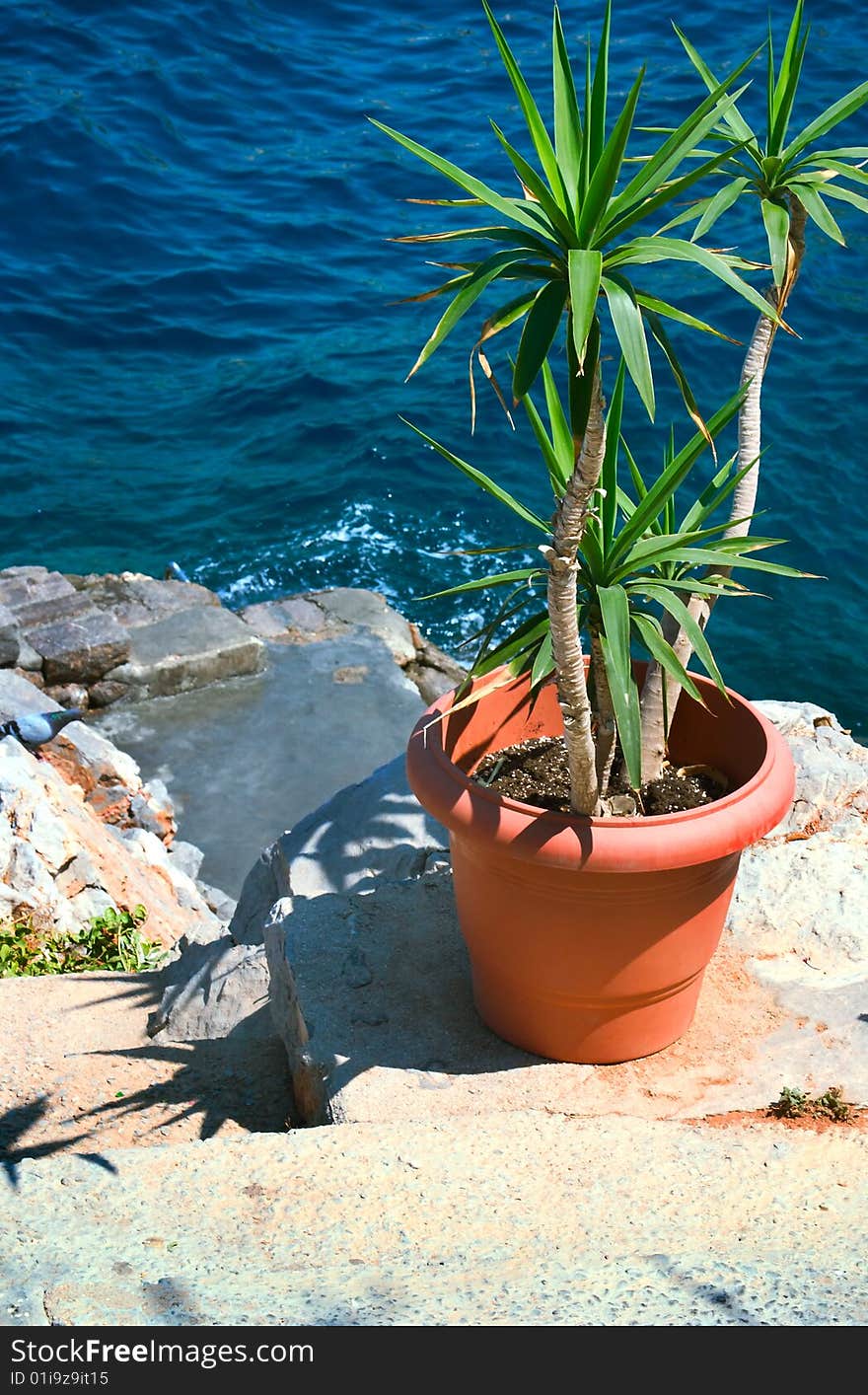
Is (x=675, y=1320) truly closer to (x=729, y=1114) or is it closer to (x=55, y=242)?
(x=729, y=1114)

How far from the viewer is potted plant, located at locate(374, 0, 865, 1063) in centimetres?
223

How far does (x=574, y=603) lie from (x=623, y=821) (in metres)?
0.44

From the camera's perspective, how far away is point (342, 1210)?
227 centimetres

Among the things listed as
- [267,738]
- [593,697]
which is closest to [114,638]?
[267,738]

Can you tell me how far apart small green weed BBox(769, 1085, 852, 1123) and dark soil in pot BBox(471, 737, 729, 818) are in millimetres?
629

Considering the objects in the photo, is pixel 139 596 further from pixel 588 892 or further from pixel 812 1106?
pixel 812 1106

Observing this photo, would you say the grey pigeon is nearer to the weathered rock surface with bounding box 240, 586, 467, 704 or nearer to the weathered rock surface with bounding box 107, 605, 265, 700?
the weathered rock surface with bounding box 107, 605, 265, 700

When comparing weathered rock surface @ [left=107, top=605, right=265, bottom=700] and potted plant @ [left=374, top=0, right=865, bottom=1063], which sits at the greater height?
potted plant @ [left=374, top=0, right=865, bottom=1063]

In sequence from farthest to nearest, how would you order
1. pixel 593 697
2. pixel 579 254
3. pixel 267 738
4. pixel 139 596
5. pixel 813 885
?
1. pixel 139 596
2. pixel 267 738
3. pixel 813 885
4. pixel 593 697
5. pixel 579 254

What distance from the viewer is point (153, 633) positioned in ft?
23.4

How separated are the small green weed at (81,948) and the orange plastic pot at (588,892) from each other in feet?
5.27

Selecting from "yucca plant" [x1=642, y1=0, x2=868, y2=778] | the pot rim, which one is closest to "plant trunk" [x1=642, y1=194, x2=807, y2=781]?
"yucca plant" [x1=642, y1=0, x2=868, y2=778]

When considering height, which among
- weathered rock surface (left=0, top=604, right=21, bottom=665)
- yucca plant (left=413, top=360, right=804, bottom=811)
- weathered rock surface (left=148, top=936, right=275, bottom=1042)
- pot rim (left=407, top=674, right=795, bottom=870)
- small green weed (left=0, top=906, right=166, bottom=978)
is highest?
yucca plant (left=413, top=360, right=804, bottom=811)
